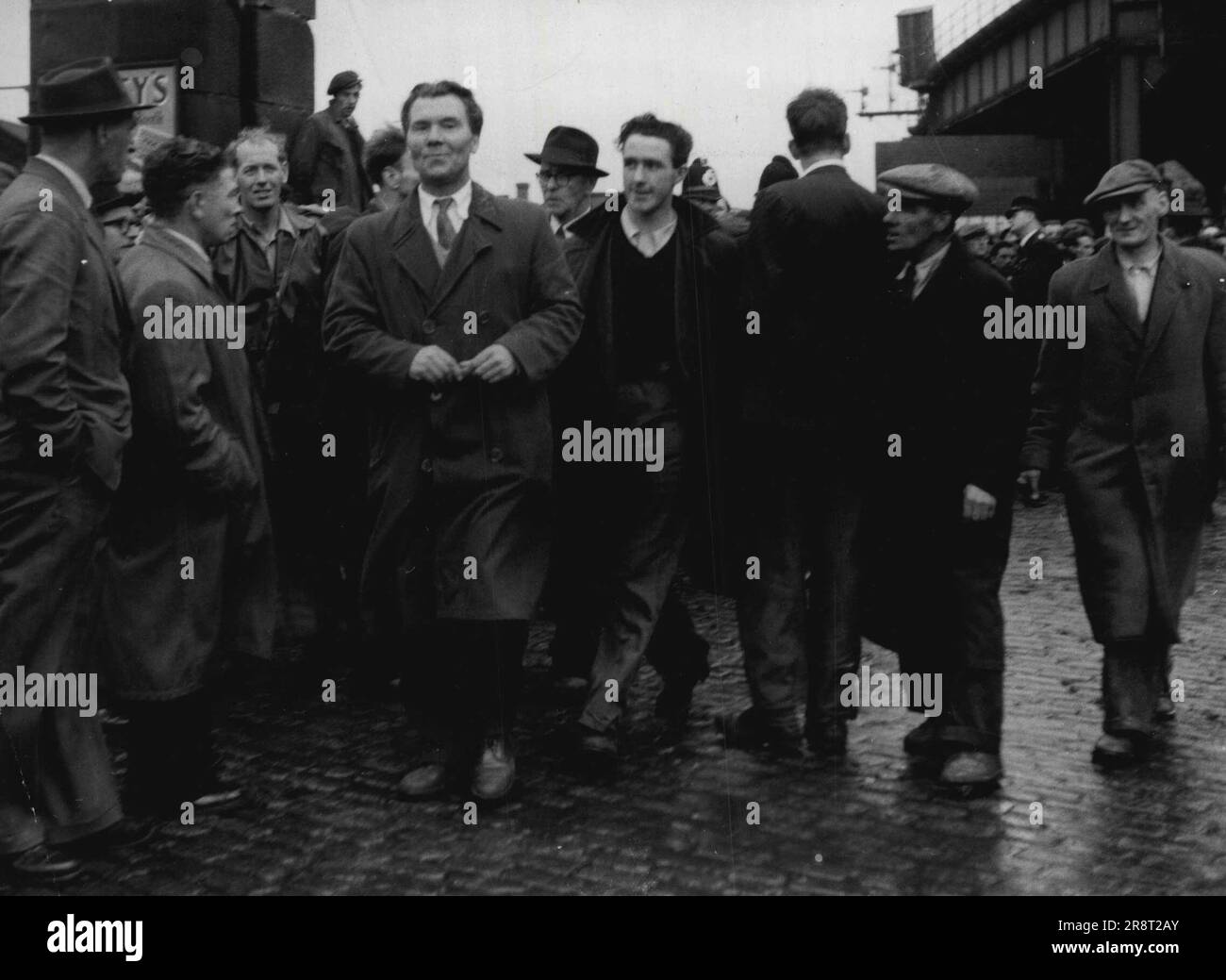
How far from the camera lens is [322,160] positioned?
11547 millimetres

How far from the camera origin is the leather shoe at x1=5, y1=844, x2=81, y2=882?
4.95 meters

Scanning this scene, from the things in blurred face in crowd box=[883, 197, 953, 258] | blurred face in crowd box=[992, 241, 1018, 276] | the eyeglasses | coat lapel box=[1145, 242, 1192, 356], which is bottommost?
coat lapel box=[1145, 242, 1192, 356]

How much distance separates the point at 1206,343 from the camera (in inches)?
256

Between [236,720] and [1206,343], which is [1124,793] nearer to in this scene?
[1206,343]

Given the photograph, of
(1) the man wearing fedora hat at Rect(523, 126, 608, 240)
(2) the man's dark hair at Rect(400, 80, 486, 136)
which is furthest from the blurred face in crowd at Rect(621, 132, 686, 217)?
(1) the man wearing fedora hat at Rect(523, 126, 608, 240)

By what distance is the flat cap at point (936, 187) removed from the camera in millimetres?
6023

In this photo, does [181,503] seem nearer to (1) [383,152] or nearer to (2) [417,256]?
(2) [417,256]

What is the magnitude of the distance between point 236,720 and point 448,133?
2649 millimetres

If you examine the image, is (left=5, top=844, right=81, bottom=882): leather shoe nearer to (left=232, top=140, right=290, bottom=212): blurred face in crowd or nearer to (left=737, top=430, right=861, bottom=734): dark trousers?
(left=737, top=430, right=861, bottom=734): dark trousers

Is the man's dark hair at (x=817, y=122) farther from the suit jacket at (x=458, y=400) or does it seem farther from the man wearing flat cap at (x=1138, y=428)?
the suit jacket at (x=458, y=400)

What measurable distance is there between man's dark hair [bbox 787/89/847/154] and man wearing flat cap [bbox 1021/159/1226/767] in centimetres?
103

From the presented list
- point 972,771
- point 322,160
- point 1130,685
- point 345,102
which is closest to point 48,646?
point 972,771

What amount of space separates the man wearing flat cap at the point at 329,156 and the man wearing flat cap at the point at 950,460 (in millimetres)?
6114
